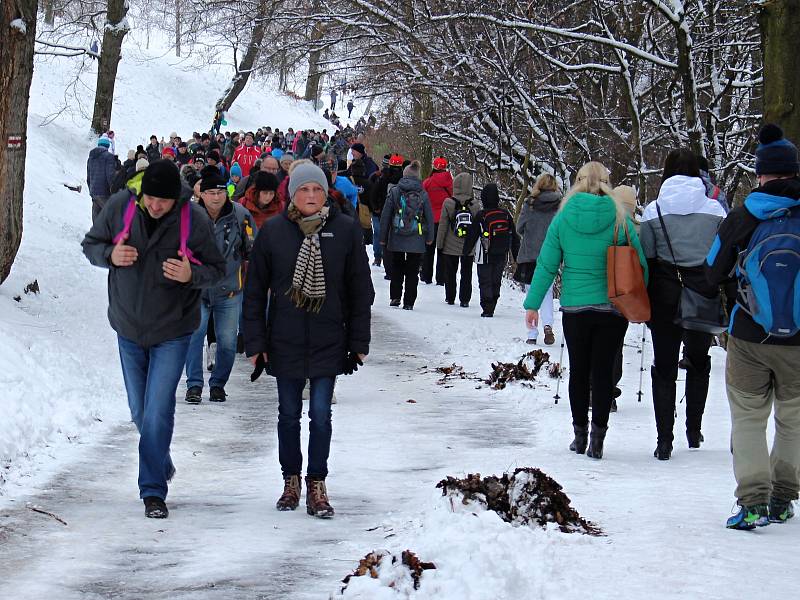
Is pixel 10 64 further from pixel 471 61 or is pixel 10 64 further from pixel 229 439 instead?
pixel 471 61

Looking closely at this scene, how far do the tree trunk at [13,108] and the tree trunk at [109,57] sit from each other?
1666 cm

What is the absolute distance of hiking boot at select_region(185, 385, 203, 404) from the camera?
10.6m

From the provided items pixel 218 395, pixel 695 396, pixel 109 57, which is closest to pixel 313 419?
pixel 695 396

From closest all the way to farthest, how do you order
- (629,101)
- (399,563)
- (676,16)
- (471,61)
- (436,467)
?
(399,563)
(436,467)
(676,16)
(629,101)
(471,61)

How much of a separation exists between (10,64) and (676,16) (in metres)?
7.34

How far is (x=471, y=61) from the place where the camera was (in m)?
19.2

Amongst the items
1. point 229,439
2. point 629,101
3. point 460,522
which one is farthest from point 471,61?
point 460,522

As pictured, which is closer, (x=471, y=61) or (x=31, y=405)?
(x=31, y=405)

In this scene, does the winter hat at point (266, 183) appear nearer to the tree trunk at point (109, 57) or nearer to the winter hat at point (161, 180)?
the winter hat at point (161, 180)

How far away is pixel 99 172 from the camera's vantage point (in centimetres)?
2275

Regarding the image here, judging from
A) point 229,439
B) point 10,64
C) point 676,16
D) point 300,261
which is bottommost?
point 229,439

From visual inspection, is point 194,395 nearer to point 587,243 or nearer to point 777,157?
point 587,243

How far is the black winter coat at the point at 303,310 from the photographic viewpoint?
6715 mm

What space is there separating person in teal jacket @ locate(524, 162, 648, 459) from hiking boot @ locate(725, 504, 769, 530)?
80.4 inches
